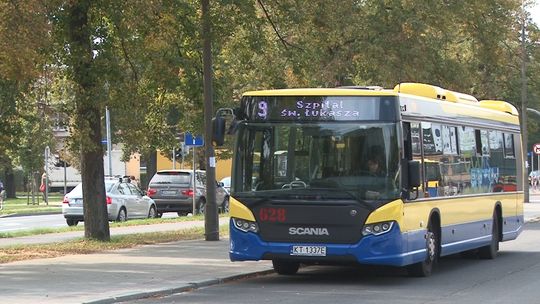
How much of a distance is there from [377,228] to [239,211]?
7.01 ft

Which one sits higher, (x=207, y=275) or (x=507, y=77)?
(x=507, y=77)

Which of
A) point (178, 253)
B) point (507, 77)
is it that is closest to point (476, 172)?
point (178, 253)

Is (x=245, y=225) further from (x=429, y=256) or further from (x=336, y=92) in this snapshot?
(x=429, y=256)

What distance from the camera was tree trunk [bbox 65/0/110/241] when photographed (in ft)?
60.8

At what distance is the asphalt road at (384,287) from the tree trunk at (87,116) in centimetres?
558

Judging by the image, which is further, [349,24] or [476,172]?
[349,24]

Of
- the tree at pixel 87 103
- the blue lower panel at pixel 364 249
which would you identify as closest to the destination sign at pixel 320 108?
the blue lower panel at pixel 364 249

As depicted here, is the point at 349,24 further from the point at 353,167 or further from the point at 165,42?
the point at 353,167

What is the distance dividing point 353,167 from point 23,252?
8.36 meters

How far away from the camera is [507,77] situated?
43.5 m

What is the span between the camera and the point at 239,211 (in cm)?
1420

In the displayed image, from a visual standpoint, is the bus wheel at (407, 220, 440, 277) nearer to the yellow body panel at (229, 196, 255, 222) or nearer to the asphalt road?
the asphalt road

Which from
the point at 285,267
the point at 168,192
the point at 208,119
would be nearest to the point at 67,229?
the point at 208,119

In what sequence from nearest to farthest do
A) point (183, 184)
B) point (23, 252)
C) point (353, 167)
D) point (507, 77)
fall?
1. point (353, 167)
2. point (23, 252)
3. point (183, 184)
4. point (507, 77)
